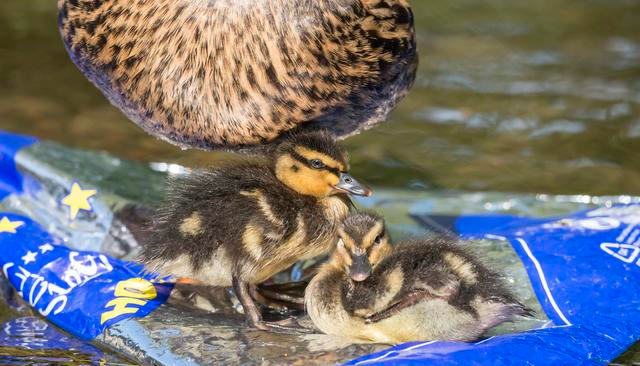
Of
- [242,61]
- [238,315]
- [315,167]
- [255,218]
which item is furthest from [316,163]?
[238,315]

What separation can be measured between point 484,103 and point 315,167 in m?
2.23

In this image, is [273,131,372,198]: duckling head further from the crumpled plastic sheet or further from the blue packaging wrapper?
the blue packaging wrapper

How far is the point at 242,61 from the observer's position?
3.25 meters

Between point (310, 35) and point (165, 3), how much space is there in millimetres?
442

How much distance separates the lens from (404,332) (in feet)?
9.56

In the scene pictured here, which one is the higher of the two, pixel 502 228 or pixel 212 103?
pixel 212 103

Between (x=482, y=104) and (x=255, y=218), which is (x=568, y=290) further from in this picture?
(x=482, y=104)

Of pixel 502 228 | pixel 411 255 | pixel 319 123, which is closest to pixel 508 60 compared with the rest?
pixel 502 228

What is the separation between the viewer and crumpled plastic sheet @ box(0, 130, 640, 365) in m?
2.91

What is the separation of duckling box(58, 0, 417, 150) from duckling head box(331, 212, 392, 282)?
0.43 meters

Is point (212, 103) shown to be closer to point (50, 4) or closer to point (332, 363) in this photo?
point (332, 363)

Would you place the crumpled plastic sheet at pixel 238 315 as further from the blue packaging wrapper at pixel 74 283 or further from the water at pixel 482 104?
the water at pixel 482 104

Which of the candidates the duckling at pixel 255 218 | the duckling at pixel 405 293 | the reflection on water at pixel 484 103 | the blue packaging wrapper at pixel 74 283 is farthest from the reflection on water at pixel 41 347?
the reflection on water at pixel 484 103

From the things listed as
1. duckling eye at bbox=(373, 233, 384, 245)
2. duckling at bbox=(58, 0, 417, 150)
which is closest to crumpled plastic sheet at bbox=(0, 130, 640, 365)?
duckling eye at bbox=(373, 233, 384, 245)
